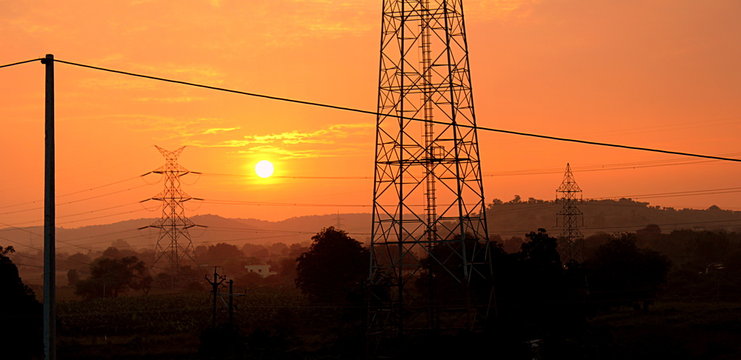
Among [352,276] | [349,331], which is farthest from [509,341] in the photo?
[352,276]

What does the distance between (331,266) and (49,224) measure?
71.7 meters

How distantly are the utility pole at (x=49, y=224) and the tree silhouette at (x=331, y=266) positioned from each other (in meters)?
68.4

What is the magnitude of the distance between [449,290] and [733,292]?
36.2 m

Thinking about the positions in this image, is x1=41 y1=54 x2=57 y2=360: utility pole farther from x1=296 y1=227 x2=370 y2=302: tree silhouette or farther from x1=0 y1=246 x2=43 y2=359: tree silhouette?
x1=296 y1=227 x2=370 y2=302: tree silhouette

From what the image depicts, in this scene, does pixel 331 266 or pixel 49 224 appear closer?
pixel 49 224

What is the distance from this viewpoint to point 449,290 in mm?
74562

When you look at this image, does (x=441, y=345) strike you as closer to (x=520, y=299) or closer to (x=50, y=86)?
(x=520, y=299)

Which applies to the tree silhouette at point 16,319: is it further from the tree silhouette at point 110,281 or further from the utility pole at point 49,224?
the tree silhouette at point 110,281

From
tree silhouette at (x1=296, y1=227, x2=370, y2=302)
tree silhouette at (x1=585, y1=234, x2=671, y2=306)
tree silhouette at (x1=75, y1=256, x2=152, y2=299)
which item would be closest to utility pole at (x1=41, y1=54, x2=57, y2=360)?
tree silhouette at (x1=585, y1=234, x2=671, y2=306)

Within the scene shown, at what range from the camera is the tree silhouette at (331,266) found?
89125 mm

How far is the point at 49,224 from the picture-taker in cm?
1956

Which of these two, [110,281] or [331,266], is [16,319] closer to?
[331,266]

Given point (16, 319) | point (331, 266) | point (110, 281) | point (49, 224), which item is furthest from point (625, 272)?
point (110, 281)

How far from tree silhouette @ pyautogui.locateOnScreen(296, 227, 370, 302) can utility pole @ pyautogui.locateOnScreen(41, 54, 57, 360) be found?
2693 inches
